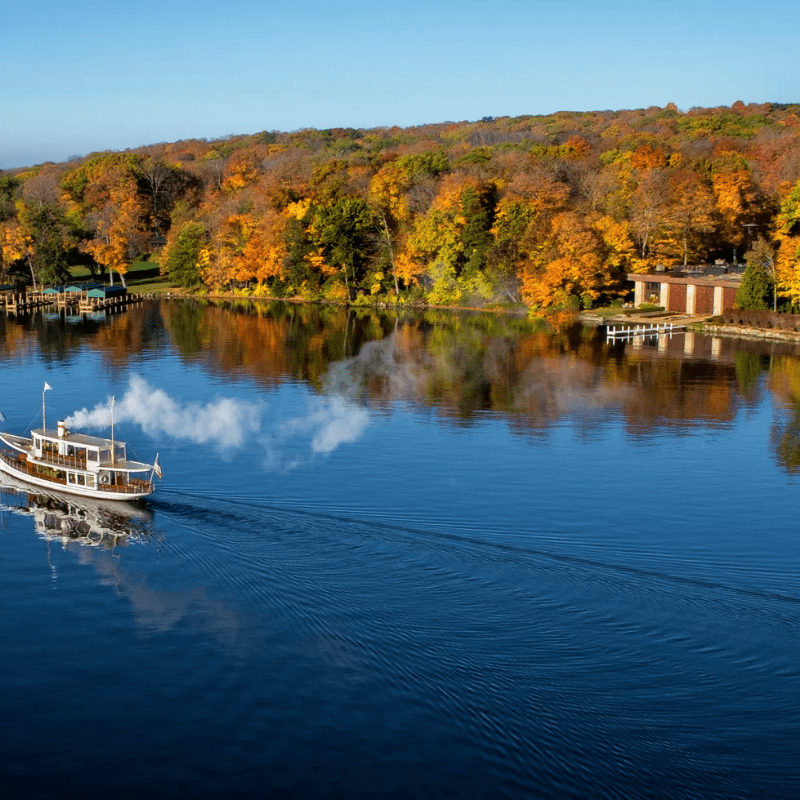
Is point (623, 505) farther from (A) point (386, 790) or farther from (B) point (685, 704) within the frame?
(A) point (386, 790)

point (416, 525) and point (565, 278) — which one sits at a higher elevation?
point (565, 278)

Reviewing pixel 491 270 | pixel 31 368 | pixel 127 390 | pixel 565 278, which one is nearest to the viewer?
pixel 127 390

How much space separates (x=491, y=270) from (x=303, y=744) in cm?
6276

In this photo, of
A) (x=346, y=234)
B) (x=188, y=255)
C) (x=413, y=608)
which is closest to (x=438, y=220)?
(x=346, y=234)

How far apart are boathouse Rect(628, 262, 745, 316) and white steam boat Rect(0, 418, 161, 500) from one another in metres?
47.1

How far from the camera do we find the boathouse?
214 feet

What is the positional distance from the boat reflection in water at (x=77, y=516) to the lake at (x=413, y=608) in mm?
149

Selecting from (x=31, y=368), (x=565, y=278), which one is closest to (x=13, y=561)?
(x=31, y=368)

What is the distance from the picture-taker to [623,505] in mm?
27453

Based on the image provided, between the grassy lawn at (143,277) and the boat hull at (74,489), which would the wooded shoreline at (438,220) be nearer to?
the grassy lawn at (143,277)

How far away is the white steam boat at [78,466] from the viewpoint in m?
28.0

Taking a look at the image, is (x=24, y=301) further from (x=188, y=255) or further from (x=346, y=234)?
(x=346, y=234)

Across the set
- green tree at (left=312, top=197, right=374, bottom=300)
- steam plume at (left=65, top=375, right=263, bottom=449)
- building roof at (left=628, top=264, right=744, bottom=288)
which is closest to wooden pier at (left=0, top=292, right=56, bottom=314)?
green tree at (left=312, top=197, right=374, bottom=300)

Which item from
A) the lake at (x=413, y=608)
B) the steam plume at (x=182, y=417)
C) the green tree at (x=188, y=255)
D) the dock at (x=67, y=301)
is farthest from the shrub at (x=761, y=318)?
the green tree at (x=188, y=255)
